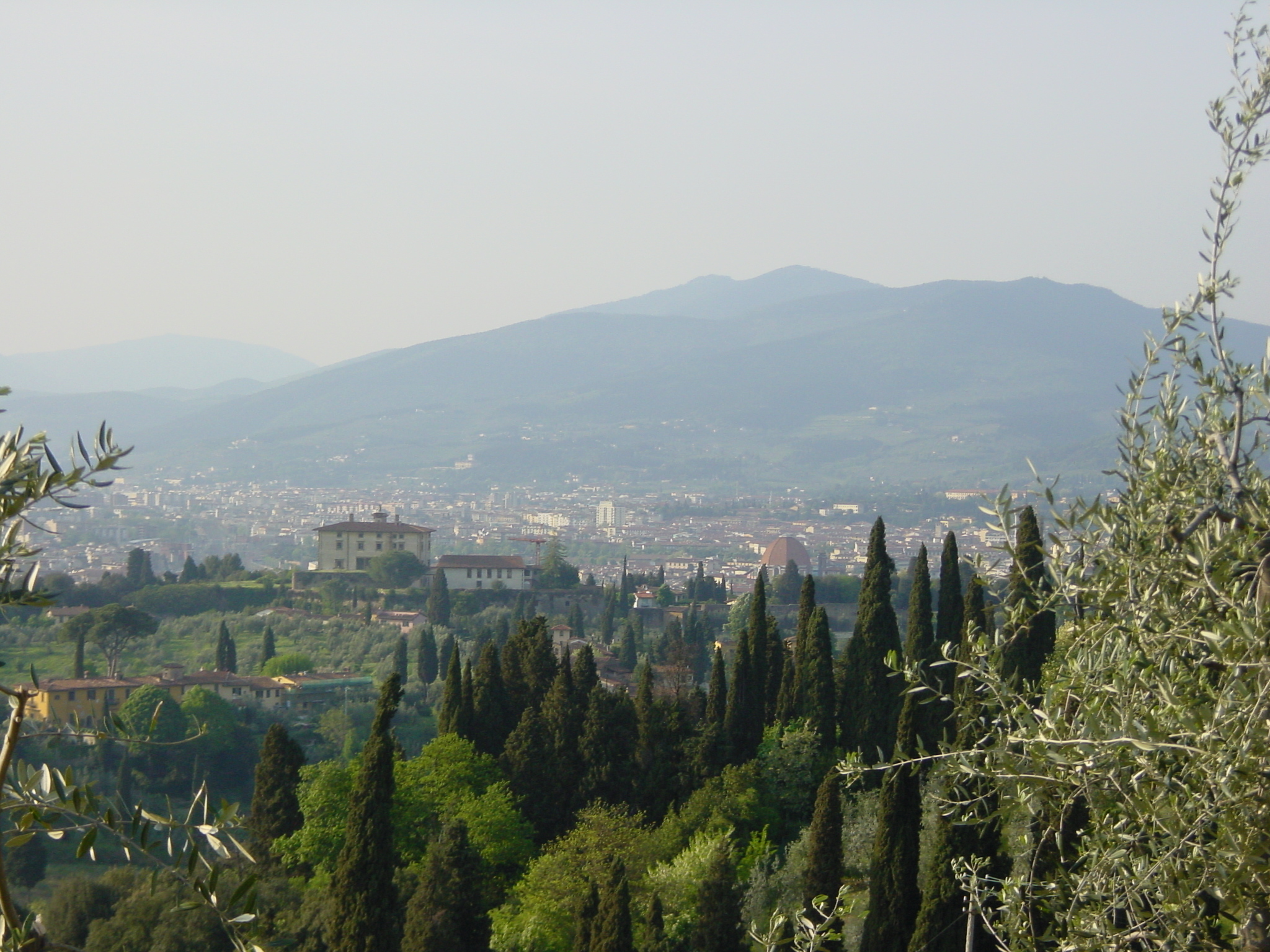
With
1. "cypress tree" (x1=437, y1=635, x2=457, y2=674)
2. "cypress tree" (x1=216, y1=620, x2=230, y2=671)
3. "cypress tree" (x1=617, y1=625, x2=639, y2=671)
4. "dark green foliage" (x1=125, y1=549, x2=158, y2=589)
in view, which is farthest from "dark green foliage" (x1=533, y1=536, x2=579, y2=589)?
"cypress tree" (x1=216, y1=620, x2=230, y2=671)

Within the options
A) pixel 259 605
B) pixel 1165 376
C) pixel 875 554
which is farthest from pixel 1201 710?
pixel 259 605


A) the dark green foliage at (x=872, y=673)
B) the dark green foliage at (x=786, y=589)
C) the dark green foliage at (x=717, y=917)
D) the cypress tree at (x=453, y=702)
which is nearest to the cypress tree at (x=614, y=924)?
the dark green foliage at (x=717, y=917)

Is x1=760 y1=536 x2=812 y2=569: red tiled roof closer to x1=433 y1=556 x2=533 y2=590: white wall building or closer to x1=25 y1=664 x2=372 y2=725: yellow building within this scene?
x1=433 y1=556 x2=533 y2=590: white wall building

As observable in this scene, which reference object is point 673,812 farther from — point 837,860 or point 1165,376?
point 1165,376

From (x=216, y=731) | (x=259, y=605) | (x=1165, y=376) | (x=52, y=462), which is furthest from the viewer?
(x=259, y=605)

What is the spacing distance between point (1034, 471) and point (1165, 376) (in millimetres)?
882

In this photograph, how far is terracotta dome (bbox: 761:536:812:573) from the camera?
302 feet

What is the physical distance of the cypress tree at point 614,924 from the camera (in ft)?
42.2

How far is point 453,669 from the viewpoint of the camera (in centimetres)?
2255

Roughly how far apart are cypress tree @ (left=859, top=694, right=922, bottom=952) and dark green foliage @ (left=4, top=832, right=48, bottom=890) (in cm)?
1521

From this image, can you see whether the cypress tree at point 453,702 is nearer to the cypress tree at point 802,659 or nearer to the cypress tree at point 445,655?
the cypress tree at point 802,659

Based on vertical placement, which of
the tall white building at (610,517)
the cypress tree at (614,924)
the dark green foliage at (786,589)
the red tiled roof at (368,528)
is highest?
the red tiled roof at (368,528)

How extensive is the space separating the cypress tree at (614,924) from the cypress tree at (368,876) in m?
2.87

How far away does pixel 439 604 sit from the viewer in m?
52.7
